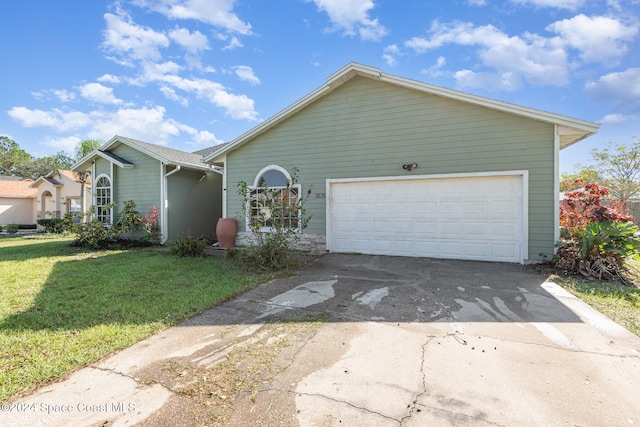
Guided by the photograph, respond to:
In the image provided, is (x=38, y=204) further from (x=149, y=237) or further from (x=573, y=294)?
(x=573, y=294)

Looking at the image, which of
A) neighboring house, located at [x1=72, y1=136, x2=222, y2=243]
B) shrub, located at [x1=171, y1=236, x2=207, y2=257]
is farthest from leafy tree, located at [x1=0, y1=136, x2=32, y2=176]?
shrub, located at [x1=171, y1=236, x2=207, y2=257]

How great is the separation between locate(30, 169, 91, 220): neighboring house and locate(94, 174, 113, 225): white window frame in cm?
741

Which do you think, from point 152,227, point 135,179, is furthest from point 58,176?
point 152,227

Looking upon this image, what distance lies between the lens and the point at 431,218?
739 centimetres

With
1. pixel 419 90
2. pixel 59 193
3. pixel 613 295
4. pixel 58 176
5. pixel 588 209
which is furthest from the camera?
pixel 58 176

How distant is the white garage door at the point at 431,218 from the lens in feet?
22.3

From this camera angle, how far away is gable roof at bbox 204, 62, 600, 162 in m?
6.13

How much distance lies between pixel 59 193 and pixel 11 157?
Result: 34762 millimetres

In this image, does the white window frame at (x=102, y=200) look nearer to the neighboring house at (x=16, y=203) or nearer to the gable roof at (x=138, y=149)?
the gable roof at (x=138, y=149)

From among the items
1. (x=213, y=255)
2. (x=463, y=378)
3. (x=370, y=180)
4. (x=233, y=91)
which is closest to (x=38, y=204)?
(x=233, y=91)

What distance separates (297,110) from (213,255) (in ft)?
16.5

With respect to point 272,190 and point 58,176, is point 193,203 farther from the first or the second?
point 58,176

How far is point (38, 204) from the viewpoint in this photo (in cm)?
2081

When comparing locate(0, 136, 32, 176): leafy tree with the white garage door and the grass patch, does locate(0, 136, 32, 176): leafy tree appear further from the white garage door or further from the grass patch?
the grass patch
